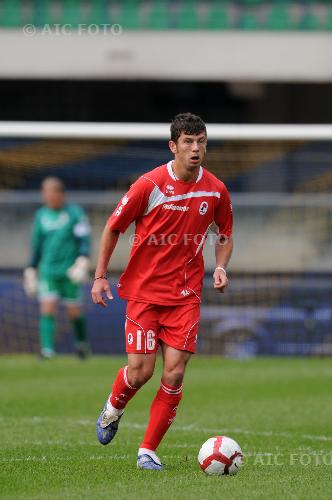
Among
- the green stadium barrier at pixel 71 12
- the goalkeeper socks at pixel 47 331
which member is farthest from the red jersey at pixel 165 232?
the green stadium barrier at pixel 71 12

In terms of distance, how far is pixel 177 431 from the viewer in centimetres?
887

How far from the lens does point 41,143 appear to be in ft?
61.5

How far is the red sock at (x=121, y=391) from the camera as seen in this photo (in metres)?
6.78

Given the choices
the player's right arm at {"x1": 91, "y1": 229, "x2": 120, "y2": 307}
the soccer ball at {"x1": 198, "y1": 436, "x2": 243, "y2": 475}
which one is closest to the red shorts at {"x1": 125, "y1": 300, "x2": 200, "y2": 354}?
the player's right arm at {"x1": 91, "y1": 229, "x2": 120, "y2": 307}

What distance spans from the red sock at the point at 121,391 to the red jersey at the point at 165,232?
0.46 meters

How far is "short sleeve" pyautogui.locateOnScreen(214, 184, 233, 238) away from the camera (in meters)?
6.95

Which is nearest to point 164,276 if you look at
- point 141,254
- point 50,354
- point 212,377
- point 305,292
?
point 141,254

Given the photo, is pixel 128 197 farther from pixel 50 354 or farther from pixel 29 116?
pixel 29 116

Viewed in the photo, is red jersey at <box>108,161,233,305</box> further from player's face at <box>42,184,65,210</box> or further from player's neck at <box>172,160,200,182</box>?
player's face at <box>42,184,65,210</box>

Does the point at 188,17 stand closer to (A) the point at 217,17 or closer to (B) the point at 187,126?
(A) the point at 217,17

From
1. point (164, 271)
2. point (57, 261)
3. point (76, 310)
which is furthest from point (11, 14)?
point (164, 271)

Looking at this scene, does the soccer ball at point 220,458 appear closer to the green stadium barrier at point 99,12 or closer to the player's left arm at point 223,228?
the player's left arm at point 223,228

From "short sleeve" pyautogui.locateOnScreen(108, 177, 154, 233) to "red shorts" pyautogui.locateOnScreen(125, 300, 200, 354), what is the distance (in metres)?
0.47

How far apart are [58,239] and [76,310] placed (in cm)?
110
